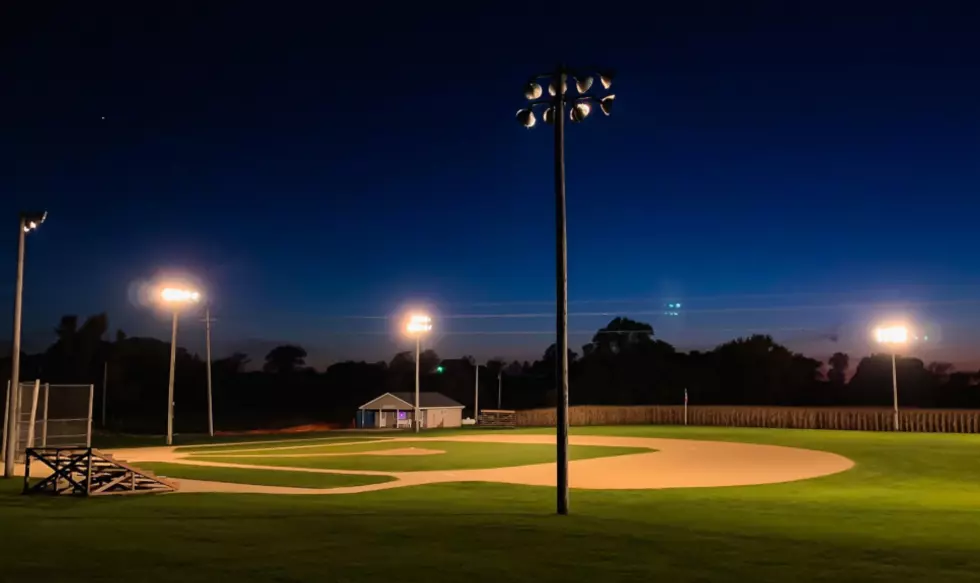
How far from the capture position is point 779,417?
6881 centimetres

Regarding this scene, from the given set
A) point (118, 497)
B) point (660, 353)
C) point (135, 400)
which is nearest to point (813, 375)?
point (660, 353)

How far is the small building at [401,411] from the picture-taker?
3302 inches

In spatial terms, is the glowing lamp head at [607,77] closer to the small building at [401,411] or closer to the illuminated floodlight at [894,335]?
the illuminated floodlight at [894,335]

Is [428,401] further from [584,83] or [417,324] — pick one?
[584,83]

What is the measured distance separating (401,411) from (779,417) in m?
35.6

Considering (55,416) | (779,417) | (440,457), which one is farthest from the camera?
(779,417)

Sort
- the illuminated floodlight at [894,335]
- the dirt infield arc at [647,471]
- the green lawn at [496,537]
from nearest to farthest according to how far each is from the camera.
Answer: the green lawn at [496,537] < the dirt infield arc at [647,471] < the illuminated floodlight at [894,335]

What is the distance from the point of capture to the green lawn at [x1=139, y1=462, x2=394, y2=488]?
2538 centimetres

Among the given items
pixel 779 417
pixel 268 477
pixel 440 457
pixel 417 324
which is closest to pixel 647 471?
pixel 440 457

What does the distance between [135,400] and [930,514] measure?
122942 millimetres

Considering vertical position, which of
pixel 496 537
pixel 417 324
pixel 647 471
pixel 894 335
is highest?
pixel 417 324

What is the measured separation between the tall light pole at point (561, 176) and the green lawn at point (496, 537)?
1465 millimetres

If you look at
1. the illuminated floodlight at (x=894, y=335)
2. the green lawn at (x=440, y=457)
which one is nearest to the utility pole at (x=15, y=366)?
the green lawn at (x=440, y=457)

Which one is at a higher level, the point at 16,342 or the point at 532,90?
the point at 532,90
